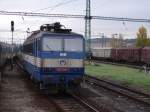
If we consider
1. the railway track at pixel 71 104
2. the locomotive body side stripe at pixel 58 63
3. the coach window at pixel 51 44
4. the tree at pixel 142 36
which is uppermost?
the tree at pixel 142 36

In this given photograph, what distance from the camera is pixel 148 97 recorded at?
64.0 feet

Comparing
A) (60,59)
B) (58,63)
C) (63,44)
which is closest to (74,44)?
(63,44)

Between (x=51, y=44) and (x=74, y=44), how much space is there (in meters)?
1.07

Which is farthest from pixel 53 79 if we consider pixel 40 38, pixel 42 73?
pixel 40 38

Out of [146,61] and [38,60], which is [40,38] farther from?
[146,61]

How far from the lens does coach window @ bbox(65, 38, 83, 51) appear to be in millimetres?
19094

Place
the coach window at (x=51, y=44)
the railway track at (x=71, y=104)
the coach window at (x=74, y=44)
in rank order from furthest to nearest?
the coach window at (x=74, y=44) → the coach window at (x=51, y=44) → the railway track at (x=71, y=104)

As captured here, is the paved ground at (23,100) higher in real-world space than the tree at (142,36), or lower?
lower

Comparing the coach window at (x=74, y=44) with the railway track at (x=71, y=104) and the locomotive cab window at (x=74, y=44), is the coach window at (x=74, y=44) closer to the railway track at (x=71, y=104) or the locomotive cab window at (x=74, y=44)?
the locomotive cab window at (x=74, y=44)

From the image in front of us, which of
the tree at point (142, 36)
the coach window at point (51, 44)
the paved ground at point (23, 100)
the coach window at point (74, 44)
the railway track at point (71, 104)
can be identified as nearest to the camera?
the railway track at point (71, 104)

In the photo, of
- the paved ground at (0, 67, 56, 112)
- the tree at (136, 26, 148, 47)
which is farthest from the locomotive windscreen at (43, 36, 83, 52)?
the tree at (136, 26, 148, 47)

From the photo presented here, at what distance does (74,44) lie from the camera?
1919 cm

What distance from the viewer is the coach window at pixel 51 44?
18797 mm

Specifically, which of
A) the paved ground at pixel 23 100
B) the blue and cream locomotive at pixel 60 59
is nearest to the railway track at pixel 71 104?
the paved ground at pixel 23 100
